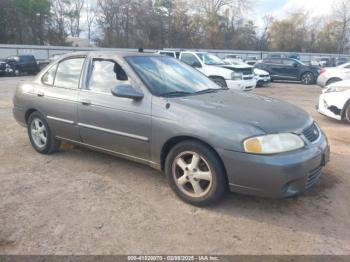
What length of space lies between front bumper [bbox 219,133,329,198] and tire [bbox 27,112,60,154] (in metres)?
2.92

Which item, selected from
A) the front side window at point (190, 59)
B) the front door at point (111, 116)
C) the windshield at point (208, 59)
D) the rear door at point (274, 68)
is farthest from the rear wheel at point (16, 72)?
the front door at point (111, 116)

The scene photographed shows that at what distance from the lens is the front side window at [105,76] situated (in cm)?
436

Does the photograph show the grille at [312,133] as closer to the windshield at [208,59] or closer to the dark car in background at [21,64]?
the windshield at [208,59]

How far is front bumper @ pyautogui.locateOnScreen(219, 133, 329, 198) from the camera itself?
10.9ft

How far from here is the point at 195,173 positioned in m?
3.70

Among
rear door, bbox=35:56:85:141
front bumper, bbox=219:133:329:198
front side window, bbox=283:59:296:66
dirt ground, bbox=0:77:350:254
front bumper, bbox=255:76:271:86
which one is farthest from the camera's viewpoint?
front side window, bbox=283:59:296:66

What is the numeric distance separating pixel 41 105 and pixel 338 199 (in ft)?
13.4

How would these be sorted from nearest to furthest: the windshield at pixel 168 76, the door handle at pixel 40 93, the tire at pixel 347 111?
the windshield at pixel 168 76, the door handle at pixel 40 93, the tire at pixel 347 111

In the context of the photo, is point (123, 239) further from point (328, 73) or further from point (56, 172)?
point (328, 73)

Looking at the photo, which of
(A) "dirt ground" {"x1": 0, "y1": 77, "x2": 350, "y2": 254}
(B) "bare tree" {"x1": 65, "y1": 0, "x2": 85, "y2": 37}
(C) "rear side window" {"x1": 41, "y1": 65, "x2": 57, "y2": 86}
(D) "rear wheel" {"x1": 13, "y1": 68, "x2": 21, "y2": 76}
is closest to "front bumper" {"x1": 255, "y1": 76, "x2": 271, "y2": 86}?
(A) "dirt ground" {"x1": 0, "y1": 77, "x2": 350, "y2": 254}

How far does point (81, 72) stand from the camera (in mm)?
4805

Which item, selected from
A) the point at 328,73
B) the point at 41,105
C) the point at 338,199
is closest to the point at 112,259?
the point at 338,199

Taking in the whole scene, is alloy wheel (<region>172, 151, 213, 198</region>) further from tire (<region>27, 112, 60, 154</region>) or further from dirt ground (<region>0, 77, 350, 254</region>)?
tire (<region>27, 112, 60, 154</region>)

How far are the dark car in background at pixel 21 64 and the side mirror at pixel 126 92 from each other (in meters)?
22.6
